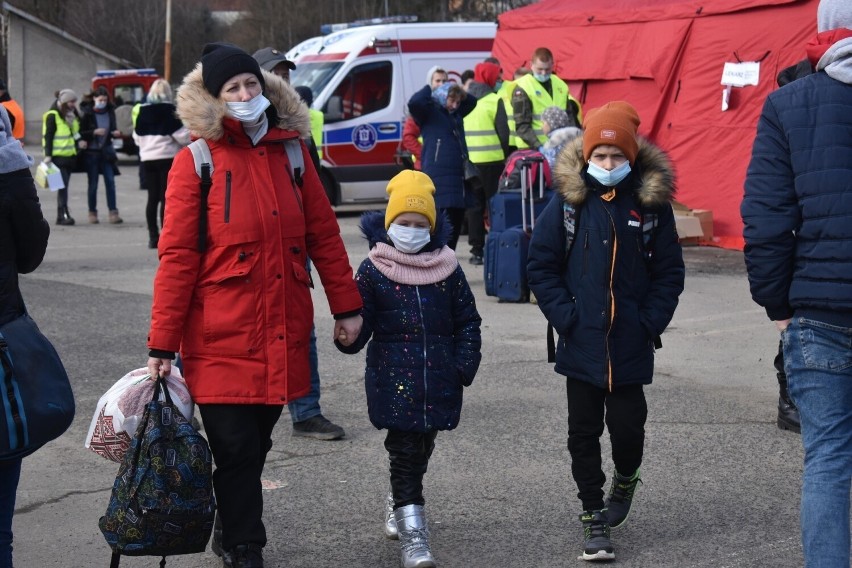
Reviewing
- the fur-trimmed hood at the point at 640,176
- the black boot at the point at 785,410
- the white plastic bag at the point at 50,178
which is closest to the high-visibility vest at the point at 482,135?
the white plastic bag at the point at 50,178

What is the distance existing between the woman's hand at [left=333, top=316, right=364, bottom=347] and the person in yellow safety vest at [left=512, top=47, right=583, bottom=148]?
7.55 meters

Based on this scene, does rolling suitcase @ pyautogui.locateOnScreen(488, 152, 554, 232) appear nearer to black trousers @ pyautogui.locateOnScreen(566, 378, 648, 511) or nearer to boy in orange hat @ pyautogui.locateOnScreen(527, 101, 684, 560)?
boy in orange hat @ pyautogui.locateOnScreen(527, 101, 684, 560)

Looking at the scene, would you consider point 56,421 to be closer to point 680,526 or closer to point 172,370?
point 172,370

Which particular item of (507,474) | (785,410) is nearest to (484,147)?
(785,410)

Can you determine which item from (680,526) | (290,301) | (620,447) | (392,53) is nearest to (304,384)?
(290,301)

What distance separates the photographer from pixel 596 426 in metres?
4.82

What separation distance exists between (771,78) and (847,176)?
388 inches

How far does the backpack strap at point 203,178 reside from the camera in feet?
14.2

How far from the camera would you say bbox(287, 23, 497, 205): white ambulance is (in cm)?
1725

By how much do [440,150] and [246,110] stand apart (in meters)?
7.01

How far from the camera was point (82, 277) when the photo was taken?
1223 cm

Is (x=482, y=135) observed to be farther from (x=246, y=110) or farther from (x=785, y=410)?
(x=246, y=110)

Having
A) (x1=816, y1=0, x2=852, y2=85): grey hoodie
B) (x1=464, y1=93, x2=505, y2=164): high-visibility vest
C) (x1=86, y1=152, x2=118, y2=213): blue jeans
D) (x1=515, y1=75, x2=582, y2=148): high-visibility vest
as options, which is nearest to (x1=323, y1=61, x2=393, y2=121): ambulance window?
(x1=86, y1=152, x2=118, y2=213): blue jeans

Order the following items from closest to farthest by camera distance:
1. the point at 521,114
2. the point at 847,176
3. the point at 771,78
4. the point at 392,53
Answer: the point at 847,176
the point at 521,114
the point at 771,78
the point at 392,53
